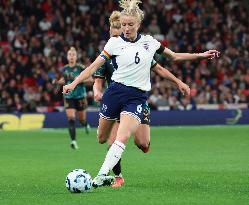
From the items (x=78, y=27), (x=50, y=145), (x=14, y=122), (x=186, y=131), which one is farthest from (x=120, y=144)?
(x=78, y=27)

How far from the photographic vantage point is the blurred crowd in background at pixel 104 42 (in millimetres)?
30953

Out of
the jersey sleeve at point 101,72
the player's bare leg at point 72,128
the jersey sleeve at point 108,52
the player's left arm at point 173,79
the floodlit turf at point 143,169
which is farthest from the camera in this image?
the player's bare leg at point 72,128

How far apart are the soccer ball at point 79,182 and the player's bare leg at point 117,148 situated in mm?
100

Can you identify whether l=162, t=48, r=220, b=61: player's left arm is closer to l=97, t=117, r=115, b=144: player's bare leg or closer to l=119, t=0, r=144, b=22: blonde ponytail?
l=119, t=0, r=144, b=22: blonde ponytail

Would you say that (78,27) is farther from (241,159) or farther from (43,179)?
(43,179)

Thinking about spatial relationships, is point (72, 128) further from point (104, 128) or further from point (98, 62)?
point (98, 62)

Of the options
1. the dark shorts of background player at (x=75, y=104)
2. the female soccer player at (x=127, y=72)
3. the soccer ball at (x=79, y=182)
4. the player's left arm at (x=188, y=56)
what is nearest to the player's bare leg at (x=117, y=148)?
the female soccer player at (x=127, y=72)

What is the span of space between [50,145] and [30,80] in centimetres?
1050

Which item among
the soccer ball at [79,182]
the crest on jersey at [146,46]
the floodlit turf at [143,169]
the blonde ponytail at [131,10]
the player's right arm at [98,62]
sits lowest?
the floodlit turf at [143,169]

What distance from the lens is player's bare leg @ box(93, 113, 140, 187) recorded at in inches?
400

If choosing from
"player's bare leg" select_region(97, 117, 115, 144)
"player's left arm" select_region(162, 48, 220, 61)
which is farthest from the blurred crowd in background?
"player's left arm" select_region(162, 48, 220, 61)

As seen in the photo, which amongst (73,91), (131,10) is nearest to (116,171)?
(131,10)

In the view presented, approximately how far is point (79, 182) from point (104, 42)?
23767mm

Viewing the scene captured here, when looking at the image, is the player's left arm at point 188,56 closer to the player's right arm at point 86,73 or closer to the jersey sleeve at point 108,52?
the jersey sleeve at point 108,52
